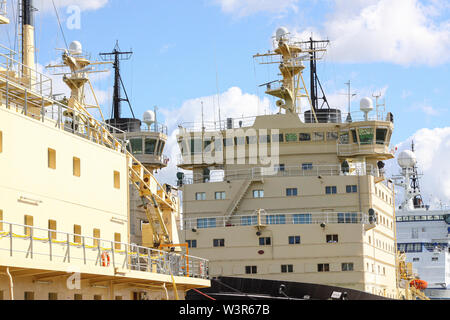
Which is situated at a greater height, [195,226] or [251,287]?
[195,226]

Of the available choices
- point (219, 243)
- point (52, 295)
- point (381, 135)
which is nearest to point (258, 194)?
point (219, 243)

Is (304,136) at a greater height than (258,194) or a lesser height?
greater

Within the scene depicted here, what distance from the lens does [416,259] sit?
321 ft

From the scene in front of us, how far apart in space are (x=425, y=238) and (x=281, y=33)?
167 ft

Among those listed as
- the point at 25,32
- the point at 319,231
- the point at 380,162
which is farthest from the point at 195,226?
the point at 25,32

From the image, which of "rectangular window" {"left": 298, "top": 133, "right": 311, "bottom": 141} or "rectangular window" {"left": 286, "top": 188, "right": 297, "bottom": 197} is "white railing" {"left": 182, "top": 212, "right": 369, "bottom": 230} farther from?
"rectangular window" {"left": 298, "top": 133, "right": 311, "bottom": 141}

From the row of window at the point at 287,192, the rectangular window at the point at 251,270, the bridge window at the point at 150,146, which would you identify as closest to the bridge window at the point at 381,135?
the row of window at the point at 287,192

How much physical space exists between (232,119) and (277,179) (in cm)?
644

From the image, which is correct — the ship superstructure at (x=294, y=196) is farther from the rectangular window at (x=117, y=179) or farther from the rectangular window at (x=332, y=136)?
the rectangular window at (x=117, y=179)

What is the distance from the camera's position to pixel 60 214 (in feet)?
87.0

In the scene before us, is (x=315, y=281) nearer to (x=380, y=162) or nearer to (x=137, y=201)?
(x=380, y=162)

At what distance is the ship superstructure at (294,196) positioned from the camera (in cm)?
4638

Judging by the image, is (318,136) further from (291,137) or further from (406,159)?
(406,159)
